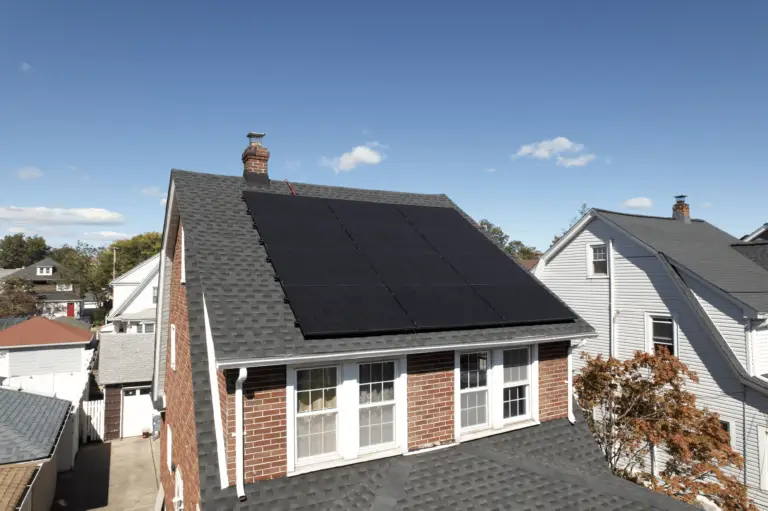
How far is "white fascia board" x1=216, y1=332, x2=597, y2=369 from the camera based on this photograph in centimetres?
669

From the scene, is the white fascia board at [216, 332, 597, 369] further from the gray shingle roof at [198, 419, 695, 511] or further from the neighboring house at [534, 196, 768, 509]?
the neighboring house at [534, 196, 768, 509]

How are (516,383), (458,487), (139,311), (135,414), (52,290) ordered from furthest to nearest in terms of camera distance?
1. (52,290)
2. (139,311)
3. (135,414)
4. (516,383)
5. (458,487)

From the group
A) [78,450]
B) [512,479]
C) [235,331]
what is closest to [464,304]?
[512,479]

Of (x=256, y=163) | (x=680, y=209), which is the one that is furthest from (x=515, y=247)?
(x=256, y=163)

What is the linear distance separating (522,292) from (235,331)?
6.25 meters

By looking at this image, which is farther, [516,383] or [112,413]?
[112,413]

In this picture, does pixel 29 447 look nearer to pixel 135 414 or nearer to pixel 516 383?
pixel 135 414

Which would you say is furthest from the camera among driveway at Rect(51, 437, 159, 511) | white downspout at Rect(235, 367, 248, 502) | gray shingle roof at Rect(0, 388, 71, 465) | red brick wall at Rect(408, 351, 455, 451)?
driveway at Rect(51, 437, 159, 511)

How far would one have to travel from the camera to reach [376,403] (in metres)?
8.14

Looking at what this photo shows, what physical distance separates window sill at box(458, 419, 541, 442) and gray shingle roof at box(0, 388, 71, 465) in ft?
35.2

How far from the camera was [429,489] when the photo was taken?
7.32m

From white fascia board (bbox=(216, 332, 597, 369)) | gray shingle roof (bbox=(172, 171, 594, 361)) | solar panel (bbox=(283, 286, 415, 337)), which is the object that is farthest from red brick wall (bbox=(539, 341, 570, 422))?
solar panel (bbox=(283, 286, 415, 337))

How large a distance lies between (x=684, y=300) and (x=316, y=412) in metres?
14.6

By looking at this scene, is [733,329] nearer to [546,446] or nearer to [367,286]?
[546,446]
